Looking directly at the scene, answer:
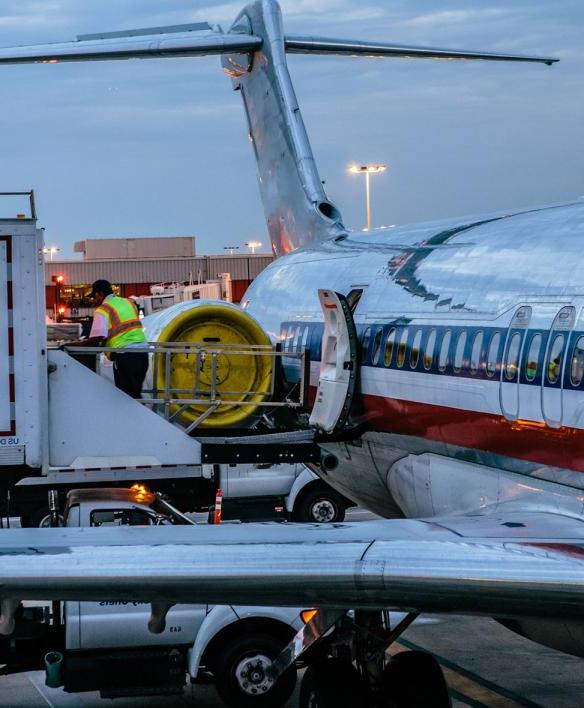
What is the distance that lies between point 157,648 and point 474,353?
3831mm

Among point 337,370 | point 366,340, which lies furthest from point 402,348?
point 337,370

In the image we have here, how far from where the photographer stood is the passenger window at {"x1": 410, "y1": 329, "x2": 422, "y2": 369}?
12.2 m

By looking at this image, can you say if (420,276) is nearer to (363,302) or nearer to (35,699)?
(363,302)

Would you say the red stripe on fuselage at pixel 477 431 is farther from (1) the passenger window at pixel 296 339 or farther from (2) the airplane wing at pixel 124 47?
(2) the airplane wing at pixel 124 47

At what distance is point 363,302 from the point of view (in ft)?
46.3

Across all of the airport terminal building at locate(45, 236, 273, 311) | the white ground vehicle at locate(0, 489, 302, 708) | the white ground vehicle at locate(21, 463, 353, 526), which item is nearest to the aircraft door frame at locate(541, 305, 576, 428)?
the white ground vehicle at locate(0, 489, 302, 708)

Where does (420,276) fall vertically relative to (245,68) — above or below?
below

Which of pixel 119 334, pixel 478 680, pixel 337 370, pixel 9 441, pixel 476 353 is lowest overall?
pixel 478 680

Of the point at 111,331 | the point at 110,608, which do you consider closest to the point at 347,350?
the point at 111,331

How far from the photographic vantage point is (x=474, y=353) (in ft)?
35.5

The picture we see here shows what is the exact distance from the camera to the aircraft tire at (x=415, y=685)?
415 inches

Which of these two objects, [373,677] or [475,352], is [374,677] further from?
[475,352]

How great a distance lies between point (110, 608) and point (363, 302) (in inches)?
171

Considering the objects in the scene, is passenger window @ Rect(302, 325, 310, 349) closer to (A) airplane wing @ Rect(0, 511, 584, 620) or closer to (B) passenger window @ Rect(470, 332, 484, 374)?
(B) passenger window @ Rect(470, 332, 484, 374)
